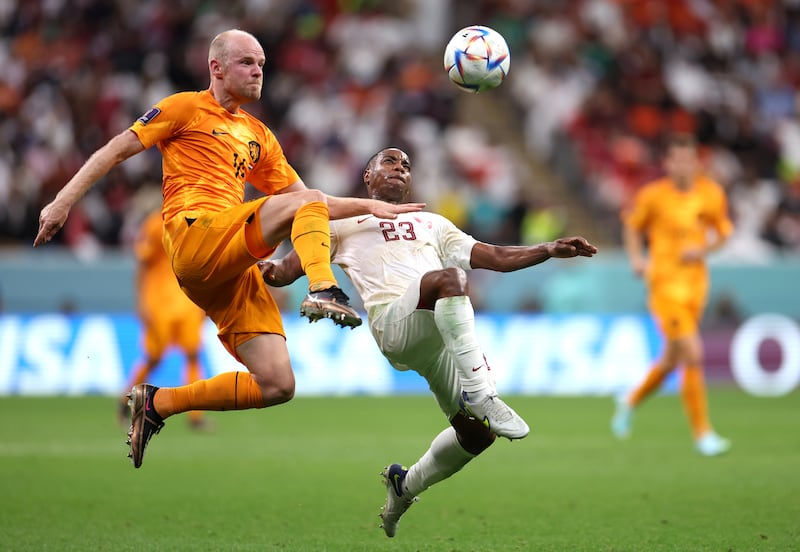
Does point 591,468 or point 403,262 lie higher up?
point 403,262

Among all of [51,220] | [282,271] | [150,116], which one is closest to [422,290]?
[282,271]

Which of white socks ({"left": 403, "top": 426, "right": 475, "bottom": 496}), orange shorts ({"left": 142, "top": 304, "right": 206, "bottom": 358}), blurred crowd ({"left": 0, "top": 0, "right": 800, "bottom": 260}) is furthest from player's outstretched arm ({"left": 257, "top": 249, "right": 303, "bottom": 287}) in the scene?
blurred crowd ({"left": 0, "top": 0, "right": 800, "bottom": 260})

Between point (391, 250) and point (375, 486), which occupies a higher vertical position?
point (391, 250)

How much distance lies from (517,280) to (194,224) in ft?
37.3

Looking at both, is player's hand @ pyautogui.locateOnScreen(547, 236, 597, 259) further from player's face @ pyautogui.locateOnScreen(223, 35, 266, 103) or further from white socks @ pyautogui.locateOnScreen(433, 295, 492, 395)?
player's face @ pyautogui.locateOnScreen(223, 35, 266, 103)

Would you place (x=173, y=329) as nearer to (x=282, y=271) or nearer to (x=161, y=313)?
(x=161, y=313)

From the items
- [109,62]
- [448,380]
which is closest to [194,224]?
[448,380]

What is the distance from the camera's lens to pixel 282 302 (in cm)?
1736

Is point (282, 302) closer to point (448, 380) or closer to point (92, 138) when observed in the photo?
point (92, 138)

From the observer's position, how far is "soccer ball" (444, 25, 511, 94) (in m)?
7.04

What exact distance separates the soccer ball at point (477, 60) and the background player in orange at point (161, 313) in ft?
21.1

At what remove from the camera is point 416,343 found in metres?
6.55

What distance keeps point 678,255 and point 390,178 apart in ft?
18.7

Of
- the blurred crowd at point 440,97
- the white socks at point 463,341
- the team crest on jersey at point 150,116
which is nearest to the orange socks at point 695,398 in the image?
the white socks at point 463,341
